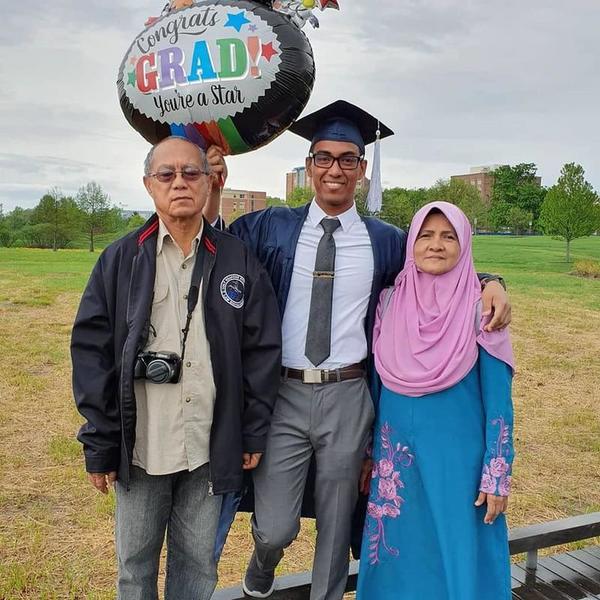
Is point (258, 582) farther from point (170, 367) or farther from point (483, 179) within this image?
point (483, 179)

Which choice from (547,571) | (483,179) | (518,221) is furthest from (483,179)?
(547,571)

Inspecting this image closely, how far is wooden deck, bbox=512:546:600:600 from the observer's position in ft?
9.68

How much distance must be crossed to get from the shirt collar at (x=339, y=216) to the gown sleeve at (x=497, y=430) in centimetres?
76

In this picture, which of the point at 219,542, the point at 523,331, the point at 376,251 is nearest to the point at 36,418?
the point at 219,542

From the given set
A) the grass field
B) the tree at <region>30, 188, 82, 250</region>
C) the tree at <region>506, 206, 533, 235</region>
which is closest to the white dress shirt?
the grass field

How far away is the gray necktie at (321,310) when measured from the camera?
239 centimetres

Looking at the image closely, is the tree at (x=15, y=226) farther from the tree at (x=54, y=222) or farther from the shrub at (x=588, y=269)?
the shrub at (x=588, y=269)

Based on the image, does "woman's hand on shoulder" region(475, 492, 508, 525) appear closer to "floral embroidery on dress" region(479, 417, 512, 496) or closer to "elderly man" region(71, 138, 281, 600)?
"floral embroidery on dress" region(479, 417, 512, 496)

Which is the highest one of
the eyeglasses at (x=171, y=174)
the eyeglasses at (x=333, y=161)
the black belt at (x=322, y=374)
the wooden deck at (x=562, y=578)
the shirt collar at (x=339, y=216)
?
the eyeglasses at (x=333, y=161)

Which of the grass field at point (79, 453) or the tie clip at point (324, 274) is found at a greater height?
the tie clip at point (324, 274)

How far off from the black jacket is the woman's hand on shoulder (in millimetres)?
880

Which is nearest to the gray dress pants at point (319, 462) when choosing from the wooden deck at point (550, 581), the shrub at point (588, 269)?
the wooden deck at point (550, 581)

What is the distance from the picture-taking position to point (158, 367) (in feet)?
6.32

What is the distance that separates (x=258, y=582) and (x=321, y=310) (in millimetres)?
1235
